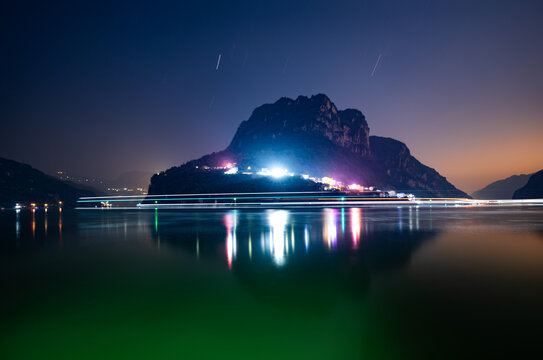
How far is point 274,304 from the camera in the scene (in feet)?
21.5

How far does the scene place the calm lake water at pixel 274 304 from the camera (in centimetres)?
463

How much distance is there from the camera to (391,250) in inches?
510

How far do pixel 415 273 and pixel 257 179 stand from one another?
132765 millimetres

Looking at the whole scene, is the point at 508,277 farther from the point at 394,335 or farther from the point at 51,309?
the point at 51,309

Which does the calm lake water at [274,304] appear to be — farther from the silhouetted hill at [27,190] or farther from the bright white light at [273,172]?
the silhouetted hill at [27,190]

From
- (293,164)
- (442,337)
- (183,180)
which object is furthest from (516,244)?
(293,164)

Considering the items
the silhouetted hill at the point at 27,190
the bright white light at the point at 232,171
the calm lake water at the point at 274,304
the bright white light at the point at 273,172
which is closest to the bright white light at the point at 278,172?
A: the bright white light at the point at 273,172

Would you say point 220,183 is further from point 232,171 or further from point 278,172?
point 278,172

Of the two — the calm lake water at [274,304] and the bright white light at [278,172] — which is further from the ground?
the bright white light at [278,172]

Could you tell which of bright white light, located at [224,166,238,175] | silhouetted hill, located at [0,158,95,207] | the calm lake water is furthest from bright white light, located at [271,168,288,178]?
the calm lake water

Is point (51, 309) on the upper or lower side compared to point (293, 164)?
lower

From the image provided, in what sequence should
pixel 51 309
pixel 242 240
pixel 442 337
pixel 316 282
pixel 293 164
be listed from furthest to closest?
pixel 293 164 < pixel 242 240 < pixel 316 282 < pixel 51 309 < pixel 442 337

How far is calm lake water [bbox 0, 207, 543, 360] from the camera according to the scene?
182 inches

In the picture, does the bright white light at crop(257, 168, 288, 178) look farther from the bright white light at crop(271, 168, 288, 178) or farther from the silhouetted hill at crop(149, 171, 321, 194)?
the silhouetted hill at crop(149, 171, 321, 194)
